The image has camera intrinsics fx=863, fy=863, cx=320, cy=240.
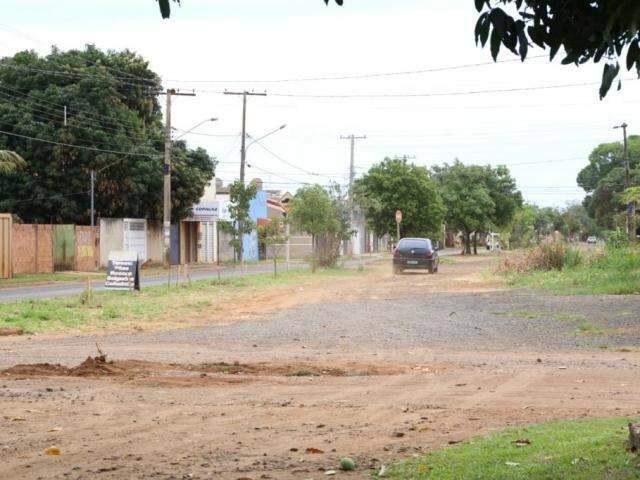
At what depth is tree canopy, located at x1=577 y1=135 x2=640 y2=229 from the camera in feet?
259

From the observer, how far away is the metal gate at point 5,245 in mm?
33244

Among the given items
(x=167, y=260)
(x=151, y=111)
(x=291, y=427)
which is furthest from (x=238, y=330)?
(x=151, y=111)

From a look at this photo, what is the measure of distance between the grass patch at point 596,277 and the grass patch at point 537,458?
17688mm

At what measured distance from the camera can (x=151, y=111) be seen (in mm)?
46625

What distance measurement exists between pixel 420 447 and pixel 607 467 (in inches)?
67.1

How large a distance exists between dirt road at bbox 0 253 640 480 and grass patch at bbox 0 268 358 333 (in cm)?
136

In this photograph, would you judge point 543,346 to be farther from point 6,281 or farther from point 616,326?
point 6,281

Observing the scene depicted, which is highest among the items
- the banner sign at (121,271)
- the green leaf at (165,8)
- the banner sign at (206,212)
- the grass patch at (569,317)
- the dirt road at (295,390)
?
the banner sign at (206,212)

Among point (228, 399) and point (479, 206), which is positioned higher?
point (479, 206)

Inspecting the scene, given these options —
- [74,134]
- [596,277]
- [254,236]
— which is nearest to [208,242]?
[254,236]

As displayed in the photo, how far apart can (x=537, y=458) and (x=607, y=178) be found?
79386 millimetres

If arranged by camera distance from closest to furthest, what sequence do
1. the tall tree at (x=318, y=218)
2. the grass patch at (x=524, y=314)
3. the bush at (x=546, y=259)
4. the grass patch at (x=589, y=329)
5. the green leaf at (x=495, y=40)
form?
the green leaf at (x=495, y=40) < the grass patch at (x=589, y=329) < the grass patch at (x=524, y=314) < the bush at (x=546, y=259) < the tall tree at (x=318, y=218)

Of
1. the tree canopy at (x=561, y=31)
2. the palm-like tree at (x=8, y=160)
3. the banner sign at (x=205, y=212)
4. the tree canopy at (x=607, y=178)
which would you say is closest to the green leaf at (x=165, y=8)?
the tree canopy at (x=561, y=31)

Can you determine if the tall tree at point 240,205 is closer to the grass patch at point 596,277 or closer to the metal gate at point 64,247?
the metal gate at point 64,247
